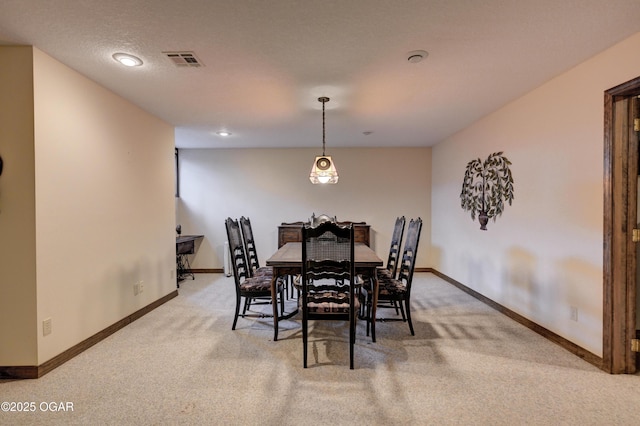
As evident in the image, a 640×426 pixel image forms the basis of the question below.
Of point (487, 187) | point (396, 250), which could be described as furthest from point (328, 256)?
point (487, 187)

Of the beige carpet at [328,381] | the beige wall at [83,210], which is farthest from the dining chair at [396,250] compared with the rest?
the beige wall at [83,210]

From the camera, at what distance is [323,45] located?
7.32 ft

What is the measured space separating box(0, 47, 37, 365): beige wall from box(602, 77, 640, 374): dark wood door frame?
426cm

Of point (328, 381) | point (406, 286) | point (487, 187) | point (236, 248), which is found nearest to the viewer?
point (328, 381)

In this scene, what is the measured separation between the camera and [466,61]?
8.11 feet

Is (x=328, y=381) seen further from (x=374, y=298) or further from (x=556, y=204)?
(x=556, y=204)

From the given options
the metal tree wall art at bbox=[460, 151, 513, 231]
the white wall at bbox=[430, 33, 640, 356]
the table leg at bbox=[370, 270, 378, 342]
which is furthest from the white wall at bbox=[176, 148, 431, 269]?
the table leg at bbox=[370, 270, 378, 342]

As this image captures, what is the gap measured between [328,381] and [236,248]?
5.41 ft

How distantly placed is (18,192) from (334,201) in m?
4.59

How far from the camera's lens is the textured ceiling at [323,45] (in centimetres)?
184

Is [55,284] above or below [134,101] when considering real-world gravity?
below

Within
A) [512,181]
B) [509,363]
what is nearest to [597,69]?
[512,181]

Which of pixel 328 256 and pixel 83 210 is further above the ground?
pixel 83 210

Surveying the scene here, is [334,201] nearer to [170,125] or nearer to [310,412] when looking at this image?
[170,125]
